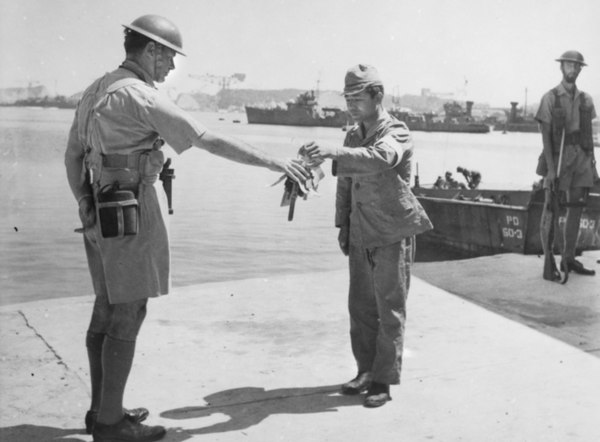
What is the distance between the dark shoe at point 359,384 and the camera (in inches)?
170

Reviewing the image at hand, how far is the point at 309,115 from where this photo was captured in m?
107

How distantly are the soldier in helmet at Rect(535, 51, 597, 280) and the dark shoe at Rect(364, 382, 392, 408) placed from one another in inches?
151

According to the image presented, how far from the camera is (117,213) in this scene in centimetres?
345

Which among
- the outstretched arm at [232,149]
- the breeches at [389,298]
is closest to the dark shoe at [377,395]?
the breeches at [389,298]

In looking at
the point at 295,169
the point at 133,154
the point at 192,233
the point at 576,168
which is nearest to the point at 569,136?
the point at 576,168

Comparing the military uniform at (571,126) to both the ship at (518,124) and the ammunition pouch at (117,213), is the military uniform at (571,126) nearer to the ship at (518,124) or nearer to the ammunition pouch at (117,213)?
the ammunition pouch at (117,213)

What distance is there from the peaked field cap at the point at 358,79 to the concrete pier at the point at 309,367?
1640 millimetres

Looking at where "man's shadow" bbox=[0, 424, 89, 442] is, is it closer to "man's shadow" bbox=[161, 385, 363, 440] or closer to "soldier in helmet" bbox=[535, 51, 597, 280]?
"man's shadow" bbox=[161, 385, 363, 440]

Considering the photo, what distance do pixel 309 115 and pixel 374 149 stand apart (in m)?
104

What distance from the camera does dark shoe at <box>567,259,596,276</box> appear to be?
7668 millimetres

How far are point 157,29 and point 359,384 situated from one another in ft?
7.05

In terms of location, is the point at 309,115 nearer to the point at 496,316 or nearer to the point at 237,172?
the point at 237,172

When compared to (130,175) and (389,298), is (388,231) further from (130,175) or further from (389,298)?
(130,175)

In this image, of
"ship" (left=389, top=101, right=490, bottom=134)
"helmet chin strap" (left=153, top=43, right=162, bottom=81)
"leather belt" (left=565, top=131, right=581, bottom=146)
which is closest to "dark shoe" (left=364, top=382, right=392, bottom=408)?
"helmet chin strap" (left=153, top=43, right=162, bottom=81)
